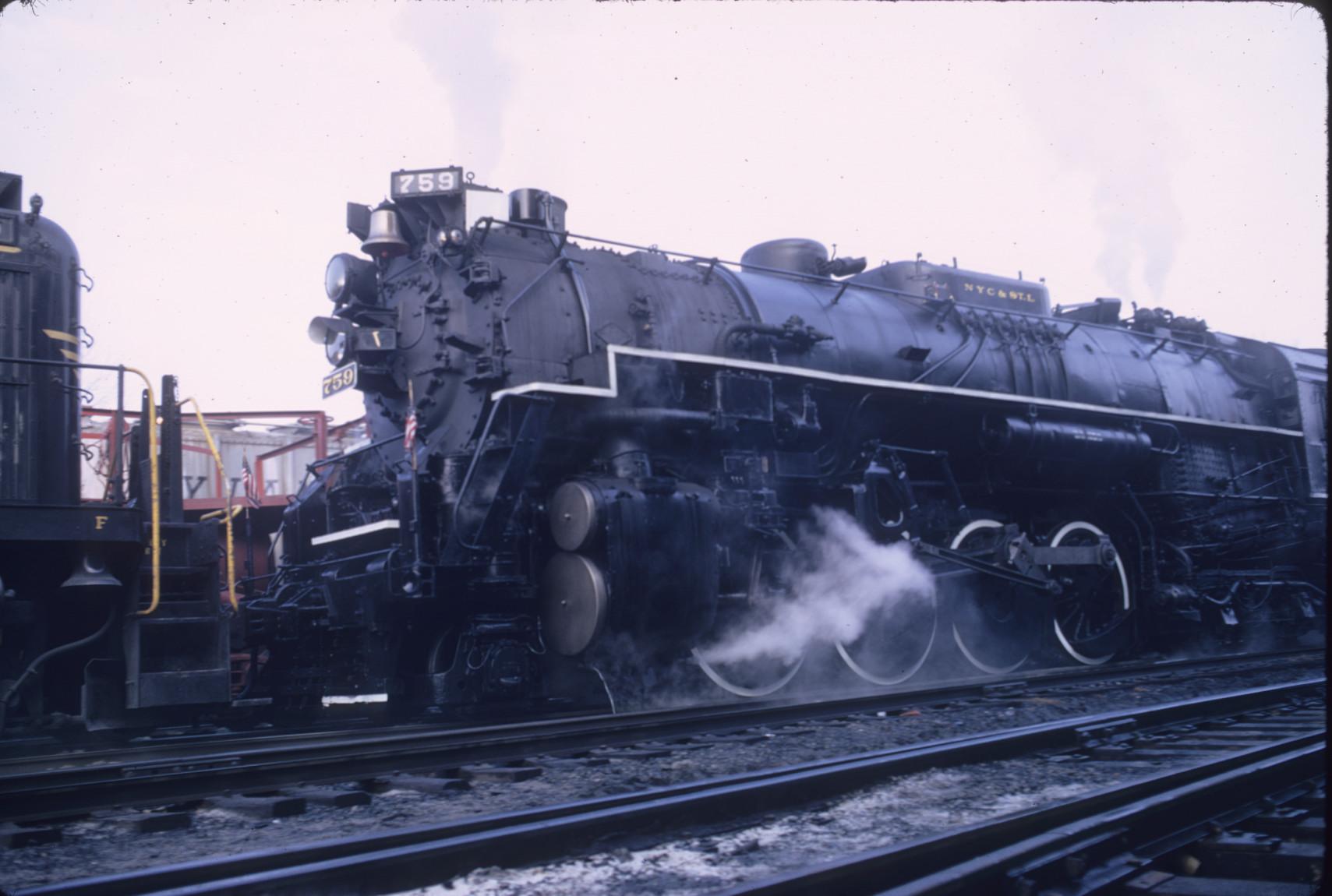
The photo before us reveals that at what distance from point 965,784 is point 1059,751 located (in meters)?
1.15

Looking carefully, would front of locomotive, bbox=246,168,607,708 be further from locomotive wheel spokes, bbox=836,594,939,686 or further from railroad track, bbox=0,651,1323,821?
locomotive wheel spokes, bbox=836,594,939,686

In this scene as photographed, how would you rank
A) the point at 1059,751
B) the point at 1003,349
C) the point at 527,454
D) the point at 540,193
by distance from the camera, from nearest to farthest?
the point at 1059,751
the point at 527,454
the point at 540,193
the point at 1003,349

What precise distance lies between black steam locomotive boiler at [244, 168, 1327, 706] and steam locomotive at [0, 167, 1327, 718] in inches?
1.0

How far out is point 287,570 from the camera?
29.2 feet

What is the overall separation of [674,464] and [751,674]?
5.95ft

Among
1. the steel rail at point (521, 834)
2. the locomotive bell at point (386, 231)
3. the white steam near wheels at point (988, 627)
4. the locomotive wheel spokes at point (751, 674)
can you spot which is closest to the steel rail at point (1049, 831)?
the steel rail at point (521, 834)

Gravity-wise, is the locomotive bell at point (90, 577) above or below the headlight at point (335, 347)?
below

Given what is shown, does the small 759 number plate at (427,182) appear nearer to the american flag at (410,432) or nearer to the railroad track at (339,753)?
the american flag at (410,432)

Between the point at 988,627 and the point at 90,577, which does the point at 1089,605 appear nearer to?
the point at 988,627

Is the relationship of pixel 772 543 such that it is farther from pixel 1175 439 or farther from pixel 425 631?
pixel 1175 439

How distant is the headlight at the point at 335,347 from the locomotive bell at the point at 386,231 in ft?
2.58

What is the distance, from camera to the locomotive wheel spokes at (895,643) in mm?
9289

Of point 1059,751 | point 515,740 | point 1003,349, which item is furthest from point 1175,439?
point 515,740

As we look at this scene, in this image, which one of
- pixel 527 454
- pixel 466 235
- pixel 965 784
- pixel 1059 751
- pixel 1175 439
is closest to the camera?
pixel 965 784
